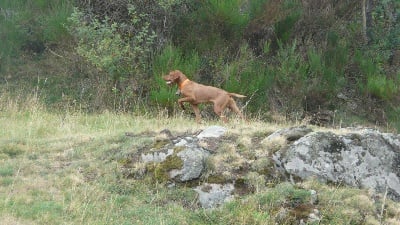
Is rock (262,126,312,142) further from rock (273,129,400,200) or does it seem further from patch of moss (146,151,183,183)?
patch of moss (146,151,183,183)

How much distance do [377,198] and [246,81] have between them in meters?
7.36

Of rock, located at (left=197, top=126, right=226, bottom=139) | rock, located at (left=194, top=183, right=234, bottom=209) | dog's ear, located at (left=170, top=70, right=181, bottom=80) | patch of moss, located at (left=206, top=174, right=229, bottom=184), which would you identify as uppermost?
dog's ear, located at (left=170, top=70, right=181, bottom=80)

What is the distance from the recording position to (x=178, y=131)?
25.8 ft

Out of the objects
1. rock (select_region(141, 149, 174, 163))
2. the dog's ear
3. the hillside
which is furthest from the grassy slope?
the dog's ear

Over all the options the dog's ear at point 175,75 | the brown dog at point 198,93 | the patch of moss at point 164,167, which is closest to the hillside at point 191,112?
the patch of moss at point 164,167

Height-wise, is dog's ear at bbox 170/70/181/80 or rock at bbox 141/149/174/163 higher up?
dog's ear at bbox 170/70/181/80

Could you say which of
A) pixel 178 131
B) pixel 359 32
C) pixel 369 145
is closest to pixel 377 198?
pixel 369 145

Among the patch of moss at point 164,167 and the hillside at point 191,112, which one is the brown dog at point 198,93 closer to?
the hillside at point 191,112

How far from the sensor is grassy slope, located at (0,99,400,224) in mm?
5523

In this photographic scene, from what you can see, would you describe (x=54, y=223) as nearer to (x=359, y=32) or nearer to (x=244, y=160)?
(x=244, y=160)

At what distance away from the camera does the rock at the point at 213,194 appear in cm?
609

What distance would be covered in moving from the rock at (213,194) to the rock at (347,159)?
734 millimetres

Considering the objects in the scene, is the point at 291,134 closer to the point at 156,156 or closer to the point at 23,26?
the point at 156,156

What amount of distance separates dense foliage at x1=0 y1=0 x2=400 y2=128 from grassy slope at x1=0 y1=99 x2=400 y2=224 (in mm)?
5271
